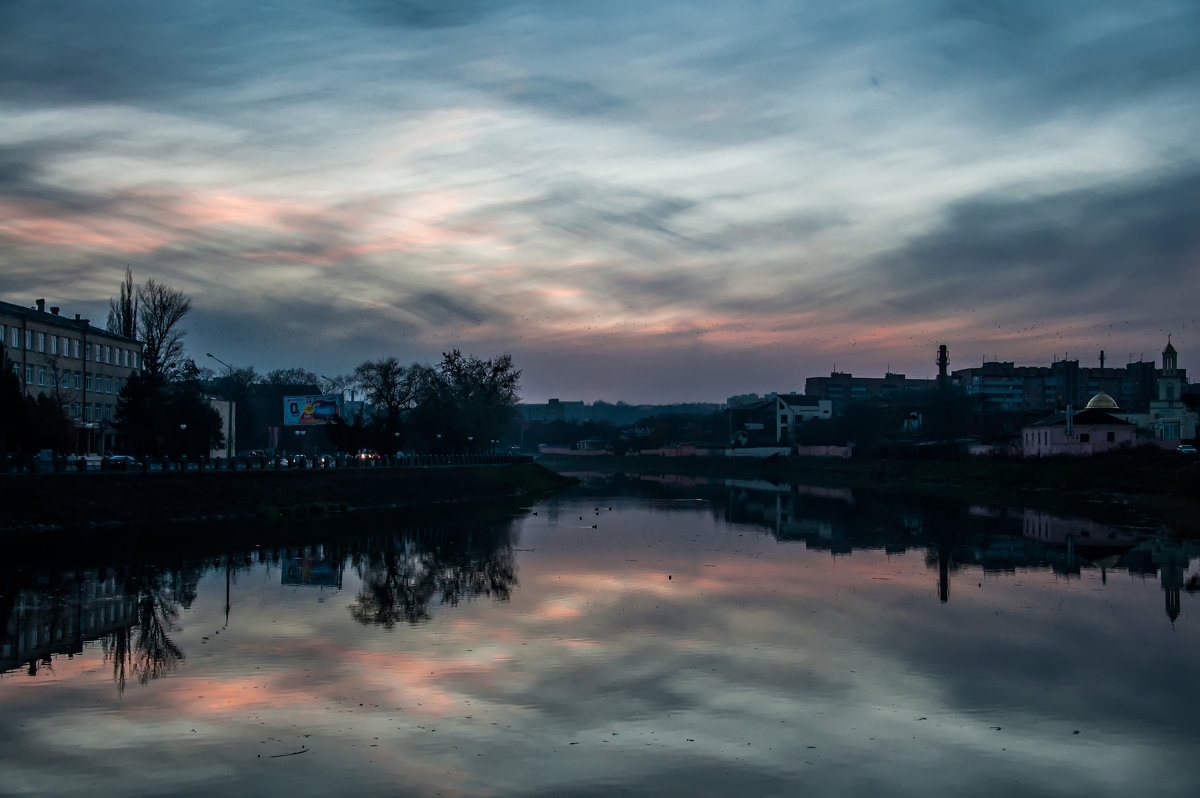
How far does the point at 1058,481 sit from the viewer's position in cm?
8288

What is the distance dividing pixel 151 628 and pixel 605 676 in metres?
11.9

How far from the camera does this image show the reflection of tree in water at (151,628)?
21.4 meters

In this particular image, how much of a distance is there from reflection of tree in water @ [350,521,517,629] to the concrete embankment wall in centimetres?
1134

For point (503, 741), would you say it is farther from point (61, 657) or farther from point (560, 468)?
point (560, 468)

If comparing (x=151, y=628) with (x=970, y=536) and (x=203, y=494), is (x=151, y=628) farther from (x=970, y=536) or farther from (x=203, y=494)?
(x=970, y=536)

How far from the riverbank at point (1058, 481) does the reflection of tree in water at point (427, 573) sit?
31571 mm

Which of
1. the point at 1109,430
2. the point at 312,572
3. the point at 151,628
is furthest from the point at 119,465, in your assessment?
the point at 1109,430

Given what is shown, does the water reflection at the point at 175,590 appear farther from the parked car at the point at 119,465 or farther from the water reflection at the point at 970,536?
the parked car at the point at 119,465

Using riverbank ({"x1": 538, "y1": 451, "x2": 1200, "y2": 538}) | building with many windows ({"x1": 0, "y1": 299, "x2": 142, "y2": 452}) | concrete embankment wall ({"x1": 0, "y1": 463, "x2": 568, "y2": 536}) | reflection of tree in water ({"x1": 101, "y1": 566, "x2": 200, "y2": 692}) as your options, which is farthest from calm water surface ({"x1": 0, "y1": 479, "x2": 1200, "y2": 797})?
building with many windows ({"x1": 0, "y1": 299, "x2": 142, "y2": 452})

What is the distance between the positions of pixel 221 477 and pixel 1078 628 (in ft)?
153

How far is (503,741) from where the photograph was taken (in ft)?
53.1

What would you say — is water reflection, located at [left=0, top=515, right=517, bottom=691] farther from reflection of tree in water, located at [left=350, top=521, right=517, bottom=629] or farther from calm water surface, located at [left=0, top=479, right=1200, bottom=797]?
calm water surface, located at [left=0, top=479, right=1200, bottom=797]

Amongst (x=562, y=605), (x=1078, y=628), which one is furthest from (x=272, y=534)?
(x=1078, y=628)

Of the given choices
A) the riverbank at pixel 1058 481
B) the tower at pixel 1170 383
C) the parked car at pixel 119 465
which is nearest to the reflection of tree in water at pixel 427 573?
the parked car at pixel 119 465
